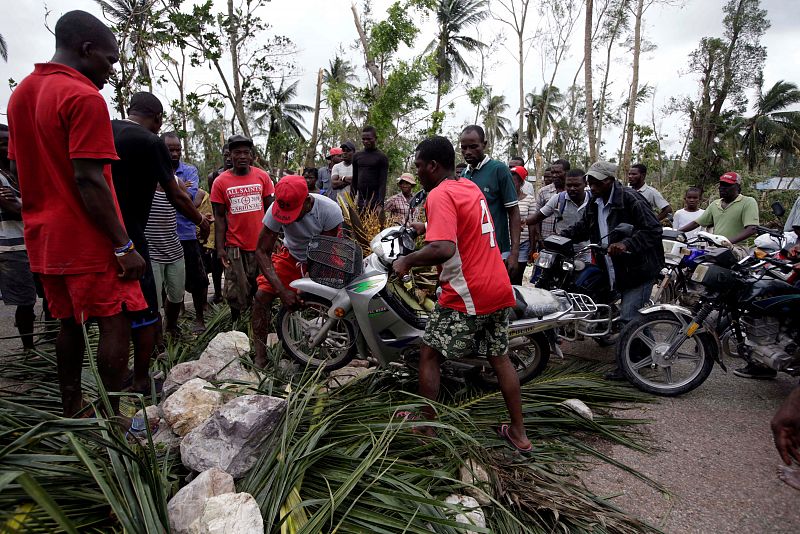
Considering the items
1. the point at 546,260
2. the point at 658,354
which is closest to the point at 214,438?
the point at 658,354

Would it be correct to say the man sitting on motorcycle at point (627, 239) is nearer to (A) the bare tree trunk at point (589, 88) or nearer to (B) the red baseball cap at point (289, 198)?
(B) the red baseball cap at point (289, 198)

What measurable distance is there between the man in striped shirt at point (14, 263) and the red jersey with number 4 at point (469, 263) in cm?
352

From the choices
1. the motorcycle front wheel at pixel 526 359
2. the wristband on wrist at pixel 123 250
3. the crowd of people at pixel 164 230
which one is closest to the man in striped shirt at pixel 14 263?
the crowd of people at pixel 164 230

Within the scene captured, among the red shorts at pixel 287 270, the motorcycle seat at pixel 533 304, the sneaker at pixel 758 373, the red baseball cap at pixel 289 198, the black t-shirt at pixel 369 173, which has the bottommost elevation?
the sneaker at pixel 758 373

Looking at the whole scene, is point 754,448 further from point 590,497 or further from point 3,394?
point 3,394

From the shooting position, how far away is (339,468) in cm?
221

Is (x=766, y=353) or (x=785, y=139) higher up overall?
(x=785, y=139)

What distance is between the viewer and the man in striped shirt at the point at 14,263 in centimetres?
394

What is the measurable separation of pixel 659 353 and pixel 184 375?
3.47m

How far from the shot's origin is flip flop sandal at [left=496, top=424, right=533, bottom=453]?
2.64 meters

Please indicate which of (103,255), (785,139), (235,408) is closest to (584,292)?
(235,408)

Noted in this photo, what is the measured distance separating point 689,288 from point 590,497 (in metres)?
3.54

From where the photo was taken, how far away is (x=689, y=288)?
504cm

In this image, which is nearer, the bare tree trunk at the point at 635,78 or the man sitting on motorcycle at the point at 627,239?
the man sitting on motorcycle at the point at 627,239
